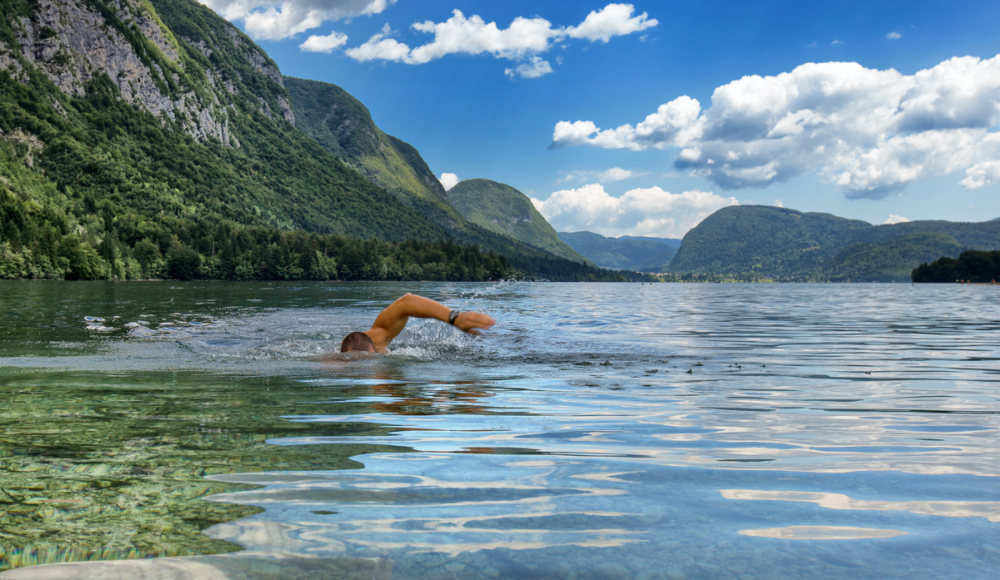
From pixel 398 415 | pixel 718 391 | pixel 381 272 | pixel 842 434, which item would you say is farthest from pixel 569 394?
pixel 381 272

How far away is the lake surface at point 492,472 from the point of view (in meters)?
2.39

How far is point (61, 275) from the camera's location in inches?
3209

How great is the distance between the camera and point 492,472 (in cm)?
378

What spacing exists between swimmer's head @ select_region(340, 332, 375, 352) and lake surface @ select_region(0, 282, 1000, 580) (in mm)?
2077

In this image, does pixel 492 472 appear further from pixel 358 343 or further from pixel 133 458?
pixel 358 343

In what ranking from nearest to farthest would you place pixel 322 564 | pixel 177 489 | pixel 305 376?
pixel 322 564 < pixel 177 489 < pixel 305 376

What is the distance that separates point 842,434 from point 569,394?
3106 mm

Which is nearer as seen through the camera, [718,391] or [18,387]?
[18,387]

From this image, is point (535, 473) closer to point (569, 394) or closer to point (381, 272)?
point (569, 394)

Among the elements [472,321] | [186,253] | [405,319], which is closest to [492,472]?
[472,321]

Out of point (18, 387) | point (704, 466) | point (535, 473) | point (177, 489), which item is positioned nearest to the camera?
point (177, 489)

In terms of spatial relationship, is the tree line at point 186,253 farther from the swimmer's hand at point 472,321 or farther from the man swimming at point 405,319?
the swimmer's hand at point 472,321

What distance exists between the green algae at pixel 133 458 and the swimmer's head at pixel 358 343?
4197 millimetres

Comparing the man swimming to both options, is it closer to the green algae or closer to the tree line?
the green algae
